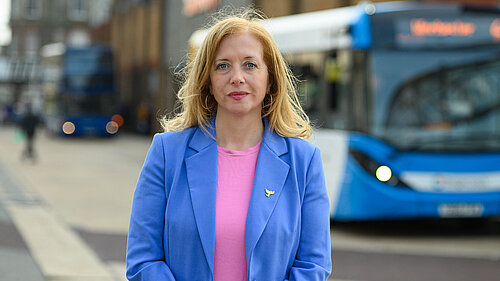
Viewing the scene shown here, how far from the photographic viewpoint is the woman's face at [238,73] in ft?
8.11

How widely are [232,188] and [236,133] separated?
19cm

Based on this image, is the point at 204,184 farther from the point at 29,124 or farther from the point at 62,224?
the point at 29,124

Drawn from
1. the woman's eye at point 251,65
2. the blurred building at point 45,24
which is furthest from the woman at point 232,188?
the blurred building at point 45,24

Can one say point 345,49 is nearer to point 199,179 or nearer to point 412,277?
point 412,277

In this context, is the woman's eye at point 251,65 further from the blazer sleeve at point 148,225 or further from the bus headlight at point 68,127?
the bus headlight at point 68,127

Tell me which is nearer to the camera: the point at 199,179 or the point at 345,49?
the point at 199,179

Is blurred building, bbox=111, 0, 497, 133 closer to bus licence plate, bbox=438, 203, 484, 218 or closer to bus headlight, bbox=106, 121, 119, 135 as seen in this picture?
bus headlight, bbox=106, 121, 119, 135

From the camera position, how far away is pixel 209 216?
7.77ft

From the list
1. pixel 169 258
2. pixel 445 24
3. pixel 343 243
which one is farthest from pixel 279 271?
pixel 445 24

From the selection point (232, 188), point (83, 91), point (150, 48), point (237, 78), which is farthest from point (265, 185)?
point (150, 48)

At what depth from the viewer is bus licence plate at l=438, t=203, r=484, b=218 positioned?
9.18 m

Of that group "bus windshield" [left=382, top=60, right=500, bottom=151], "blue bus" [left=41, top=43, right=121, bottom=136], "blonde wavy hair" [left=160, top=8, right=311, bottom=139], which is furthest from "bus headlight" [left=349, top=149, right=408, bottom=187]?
"blue bus" [left=41, top=43, right=121, bottom=136]

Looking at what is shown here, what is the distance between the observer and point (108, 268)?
23.8 ft

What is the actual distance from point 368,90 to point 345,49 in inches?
24.2
